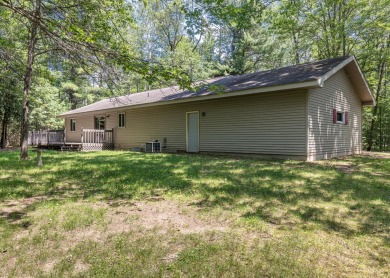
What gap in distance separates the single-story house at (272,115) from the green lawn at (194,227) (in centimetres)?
368

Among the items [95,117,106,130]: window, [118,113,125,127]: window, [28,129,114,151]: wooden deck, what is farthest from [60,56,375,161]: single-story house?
[95,117,106,130]: window

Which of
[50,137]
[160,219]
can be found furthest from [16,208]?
[50,137]

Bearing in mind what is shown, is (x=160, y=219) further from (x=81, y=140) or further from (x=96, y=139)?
(x=96, y=139)

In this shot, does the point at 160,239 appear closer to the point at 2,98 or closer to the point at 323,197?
the point at 323,197

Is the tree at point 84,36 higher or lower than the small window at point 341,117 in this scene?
higher

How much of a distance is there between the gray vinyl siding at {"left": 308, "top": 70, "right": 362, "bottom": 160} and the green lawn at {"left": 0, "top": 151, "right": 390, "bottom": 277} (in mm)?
4253

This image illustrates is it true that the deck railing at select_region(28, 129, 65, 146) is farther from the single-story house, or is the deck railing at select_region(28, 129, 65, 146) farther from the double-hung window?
the double-hung window

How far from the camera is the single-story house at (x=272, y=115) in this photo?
30.9 feet

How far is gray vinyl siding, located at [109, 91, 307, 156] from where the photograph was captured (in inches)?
375

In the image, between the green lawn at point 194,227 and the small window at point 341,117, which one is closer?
the green lawn at point 194,227

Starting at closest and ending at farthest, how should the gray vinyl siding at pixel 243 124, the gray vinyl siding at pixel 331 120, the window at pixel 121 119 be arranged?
the gray vinyl siding at pixel 243 124, the gray vinyl siding at pixel 331 120, the window at pixel 121 119

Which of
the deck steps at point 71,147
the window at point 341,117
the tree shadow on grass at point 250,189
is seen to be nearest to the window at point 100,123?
the deck steps at point 71,147

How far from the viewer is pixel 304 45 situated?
20.3 metres

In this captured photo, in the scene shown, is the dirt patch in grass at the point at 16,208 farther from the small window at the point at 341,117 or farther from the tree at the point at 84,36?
the small window at the point at 341,117
